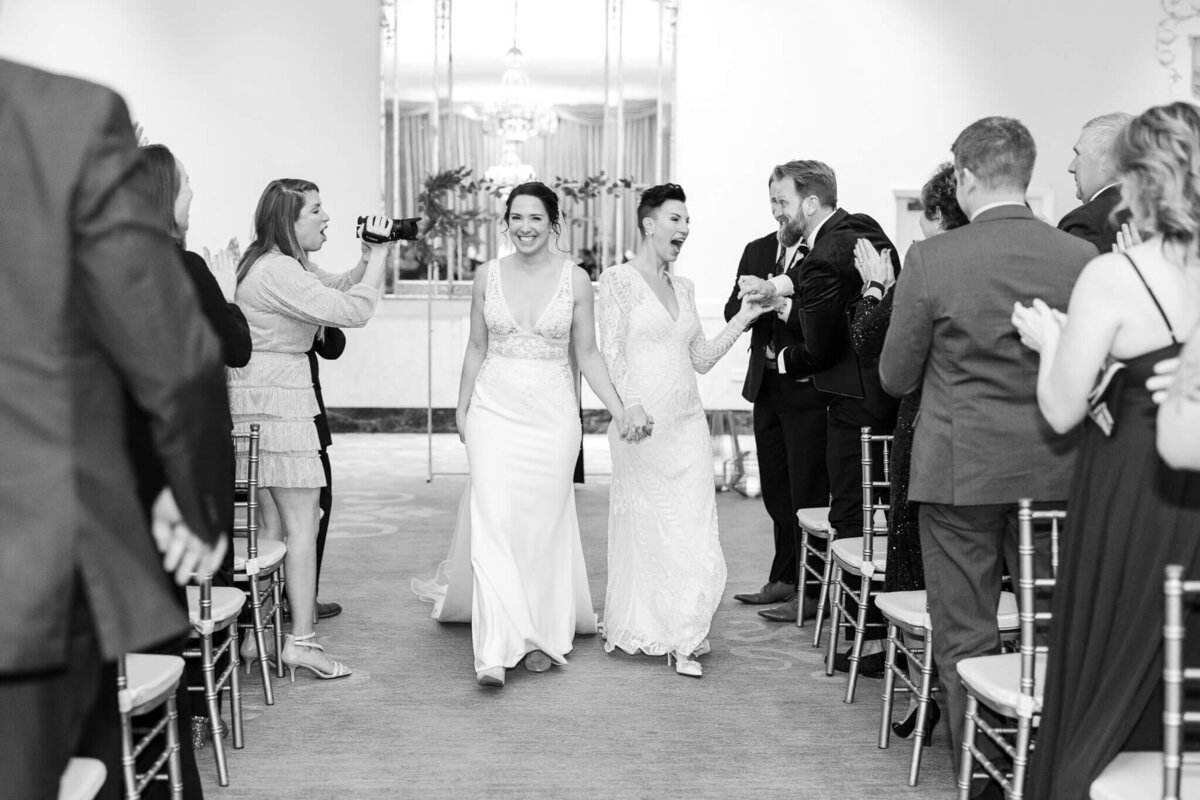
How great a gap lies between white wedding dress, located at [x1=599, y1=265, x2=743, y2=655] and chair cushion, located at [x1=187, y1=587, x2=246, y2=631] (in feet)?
5.16

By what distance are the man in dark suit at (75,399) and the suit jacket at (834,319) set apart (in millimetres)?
3127

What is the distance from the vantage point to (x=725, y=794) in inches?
128

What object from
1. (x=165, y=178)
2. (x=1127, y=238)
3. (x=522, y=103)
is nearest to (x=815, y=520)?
(x=1127, y=238)

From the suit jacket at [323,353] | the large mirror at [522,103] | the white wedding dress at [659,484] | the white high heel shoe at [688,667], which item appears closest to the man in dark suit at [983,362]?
the white high heel shoe at [688,667]

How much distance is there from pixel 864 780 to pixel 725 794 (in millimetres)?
411

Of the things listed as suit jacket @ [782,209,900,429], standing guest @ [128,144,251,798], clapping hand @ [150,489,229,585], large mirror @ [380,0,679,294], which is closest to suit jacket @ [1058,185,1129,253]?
suit jacket @ [782,209,900,429]

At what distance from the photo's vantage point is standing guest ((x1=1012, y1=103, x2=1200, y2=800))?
211 cm

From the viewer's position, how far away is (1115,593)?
7.31 feet

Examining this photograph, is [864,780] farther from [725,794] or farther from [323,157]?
[323,157]

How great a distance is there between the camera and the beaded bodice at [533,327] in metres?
4.44

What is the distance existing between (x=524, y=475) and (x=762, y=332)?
4.35 feet

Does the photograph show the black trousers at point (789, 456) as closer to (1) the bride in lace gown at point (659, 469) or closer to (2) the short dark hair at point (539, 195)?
(1) the bride in lace gown at point (659, 469)

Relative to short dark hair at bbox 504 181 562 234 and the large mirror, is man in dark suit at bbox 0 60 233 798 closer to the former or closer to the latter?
short dark hair at bbox 504 181 562 234

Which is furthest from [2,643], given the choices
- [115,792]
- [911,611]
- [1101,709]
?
[911,611]
